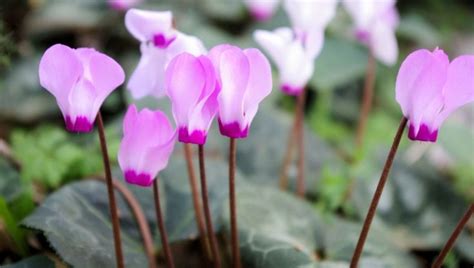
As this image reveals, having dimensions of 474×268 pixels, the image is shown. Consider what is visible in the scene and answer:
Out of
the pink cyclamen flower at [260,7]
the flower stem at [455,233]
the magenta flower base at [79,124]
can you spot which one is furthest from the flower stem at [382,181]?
the pink cyclamen flower at [260,7]

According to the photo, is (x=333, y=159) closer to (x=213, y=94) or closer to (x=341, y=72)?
(x=341, y=72)

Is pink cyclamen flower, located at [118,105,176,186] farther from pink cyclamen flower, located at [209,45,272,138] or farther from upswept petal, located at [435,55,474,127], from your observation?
upswept petal, located at [435,55,474,127]

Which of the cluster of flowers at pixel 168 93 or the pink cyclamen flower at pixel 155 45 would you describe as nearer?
the cluster of flowers at pixel 168 93

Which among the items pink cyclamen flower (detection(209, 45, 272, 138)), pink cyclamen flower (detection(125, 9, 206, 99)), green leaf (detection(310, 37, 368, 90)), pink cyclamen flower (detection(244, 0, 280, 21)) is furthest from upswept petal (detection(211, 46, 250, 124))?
green leaf (detection(310, 37, 368, 90))

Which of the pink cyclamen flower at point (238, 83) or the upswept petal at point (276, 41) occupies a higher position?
the upswept petal at point (276, 41)

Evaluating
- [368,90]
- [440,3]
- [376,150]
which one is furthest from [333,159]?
[440,3]

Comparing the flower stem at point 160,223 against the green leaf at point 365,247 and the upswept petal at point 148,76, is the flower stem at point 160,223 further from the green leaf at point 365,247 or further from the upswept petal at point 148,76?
the green leaf at point 365,247
